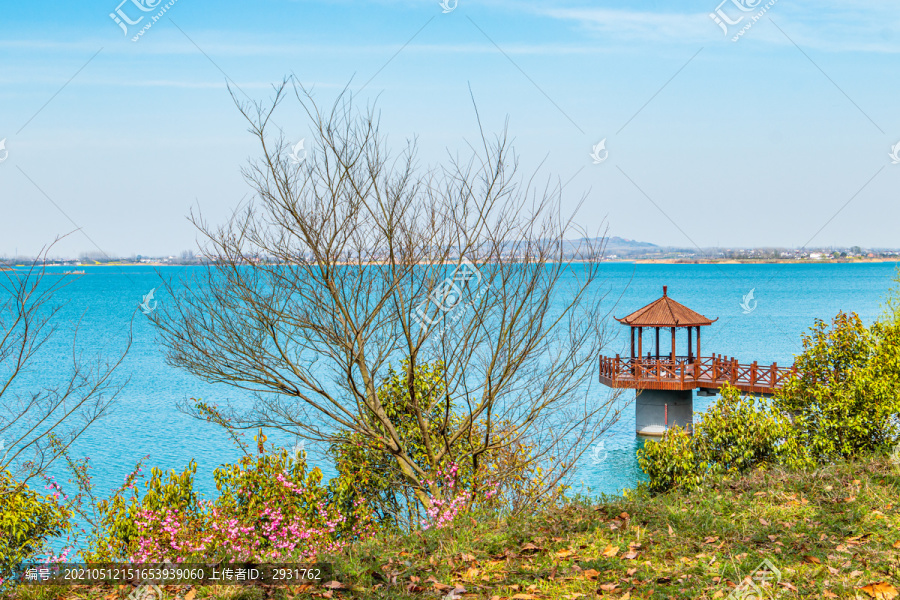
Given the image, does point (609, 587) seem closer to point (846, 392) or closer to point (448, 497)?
point (448, 497)

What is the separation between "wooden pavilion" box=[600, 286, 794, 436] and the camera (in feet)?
78.7

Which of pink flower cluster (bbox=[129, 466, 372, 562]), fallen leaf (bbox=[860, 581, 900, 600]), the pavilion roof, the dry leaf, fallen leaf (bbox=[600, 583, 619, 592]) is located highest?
the pavilion roof

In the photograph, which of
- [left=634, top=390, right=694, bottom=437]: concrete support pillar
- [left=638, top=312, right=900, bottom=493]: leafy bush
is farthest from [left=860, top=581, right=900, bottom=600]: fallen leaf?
[left=634, top=390, right=694, bottom=437]: concrete support pillar

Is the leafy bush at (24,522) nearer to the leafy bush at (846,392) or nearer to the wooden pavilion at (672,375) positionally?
the leafy bush at (846,392)

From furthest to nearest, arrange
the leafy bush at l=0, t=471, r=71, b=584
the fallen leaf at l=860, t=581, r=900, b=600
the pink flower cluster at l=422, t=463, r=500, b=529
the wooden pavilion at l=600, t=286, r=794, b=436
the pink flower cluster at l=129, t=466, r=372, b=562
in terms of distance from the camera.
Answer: the wooden pavilion at l=600, t=286, r=794, b=436 < the leafy bush at l=0, t=471, r=71, b=584 < the pink flower cluster at l=129, t=466, r=372, b=562 < the pink flower cluster at l=422, t=463, r=500, b=529 < the fallen leaf at l=860, t=581, r=900, b=600

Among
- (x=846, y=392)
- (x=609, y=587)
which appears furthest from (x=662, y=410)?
(x=609, y=587)

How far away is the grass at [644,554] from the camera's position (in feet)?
15.4

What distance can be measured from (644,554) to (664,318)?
65.8ft

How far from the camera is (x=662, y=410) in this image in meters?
25.7

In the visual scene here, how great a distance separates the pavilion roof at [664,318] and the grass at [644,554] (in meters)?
17.2

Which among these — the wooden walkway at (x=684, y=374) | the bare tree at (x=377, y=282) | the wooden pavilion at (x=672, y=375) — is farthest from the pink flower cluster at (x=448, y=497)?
the wooden walkway at (x=684, y=374)

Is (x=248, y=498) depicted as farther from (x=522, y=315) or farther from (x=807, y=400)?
(x=807, y=400)

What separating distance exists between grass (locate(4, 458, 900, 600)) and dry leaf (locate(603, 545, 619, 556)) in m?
0.02

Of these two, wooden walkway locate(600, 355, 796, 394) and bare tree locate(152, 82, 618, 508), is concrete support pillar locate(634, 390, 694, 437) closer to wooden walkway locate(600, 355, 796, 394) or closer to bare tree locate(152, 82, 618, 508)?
wooden walkway locate(600, 355, 796, 394)
